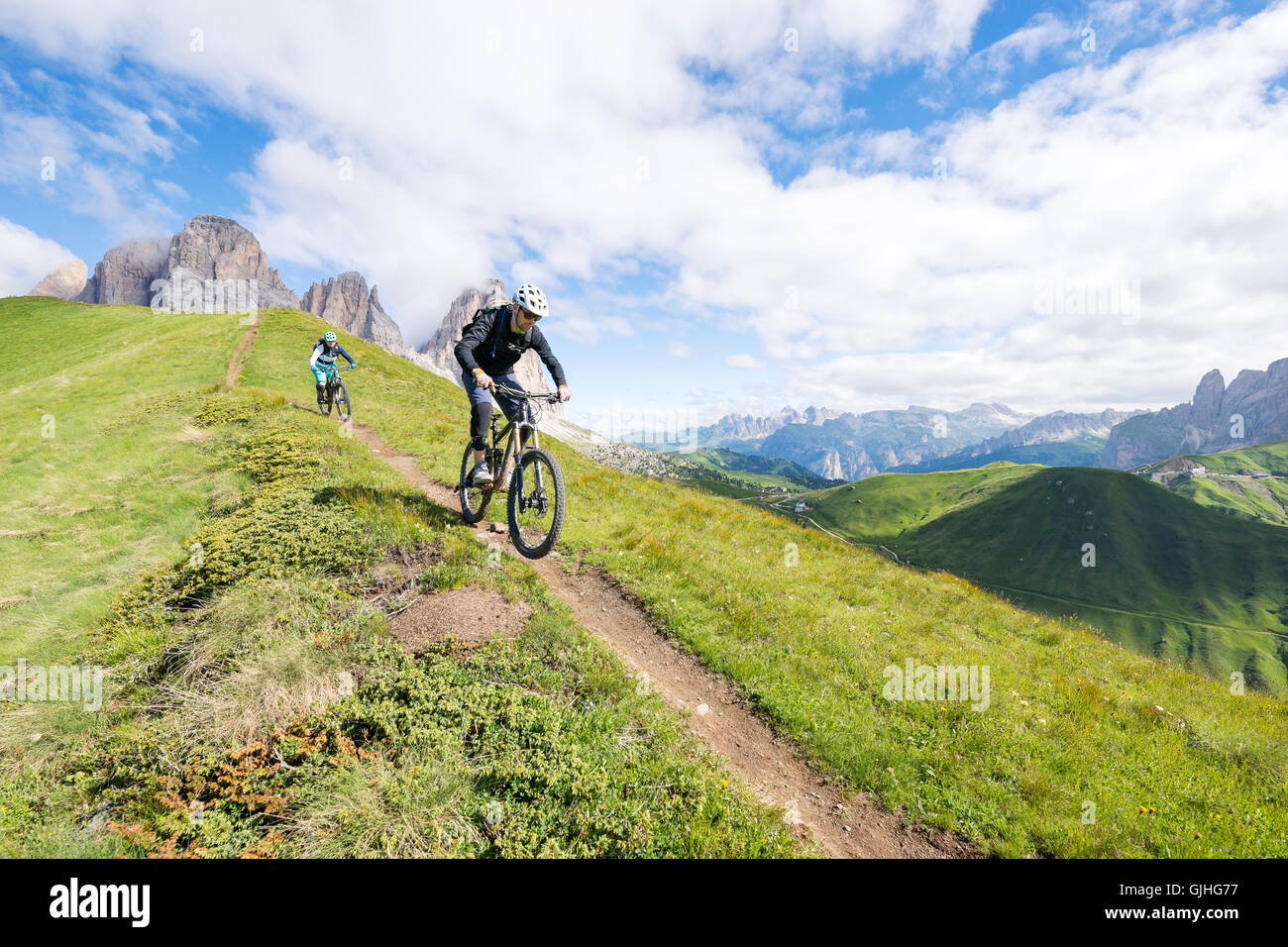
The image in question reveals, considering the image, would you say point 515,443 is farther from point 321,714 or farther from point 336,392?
point 336,392

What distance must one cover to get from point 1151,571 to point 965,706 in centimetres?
22797

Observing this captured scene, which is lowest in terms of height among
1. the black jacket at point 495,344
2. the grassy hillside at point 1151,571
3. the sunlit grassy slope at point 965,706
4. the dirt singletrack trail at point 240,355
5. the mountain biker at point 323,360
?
the grassy hillside at point 1151,571

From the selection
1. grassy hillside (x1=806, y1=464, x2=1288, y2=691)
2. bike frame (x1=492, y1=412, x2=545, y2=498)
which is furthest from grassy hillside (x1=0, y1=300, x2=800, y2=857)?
grassy hillside (x1=806, y1=464, x2=1288, y2=691)

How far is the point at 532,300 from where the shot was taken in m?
9.20

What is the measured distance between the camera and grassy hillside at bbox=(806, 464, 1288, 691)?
→ 127 m

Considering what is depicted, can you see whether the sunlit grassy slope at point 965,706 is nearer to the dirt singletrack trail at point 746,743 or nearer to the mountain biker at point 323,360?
the dirt singletrack trail at point 746,743

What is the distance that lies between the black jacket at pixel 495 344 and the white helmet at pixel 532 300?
52 centimetres

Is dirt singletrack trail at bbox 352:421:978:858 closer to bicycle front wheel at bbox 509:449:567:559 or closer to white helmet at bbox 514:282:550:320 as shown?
bicycle front wheel at bbox 509:449:567:559

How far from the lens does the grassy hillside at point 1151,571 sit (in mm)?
127000

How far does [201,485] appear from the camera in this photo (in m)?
13.7

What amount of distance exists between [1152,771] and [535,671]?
9058mm

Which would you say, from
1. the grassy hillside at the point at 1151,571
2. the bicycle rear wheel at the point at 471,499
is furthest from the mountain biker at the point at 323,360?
the grassy hillside at the point at 1151,571
